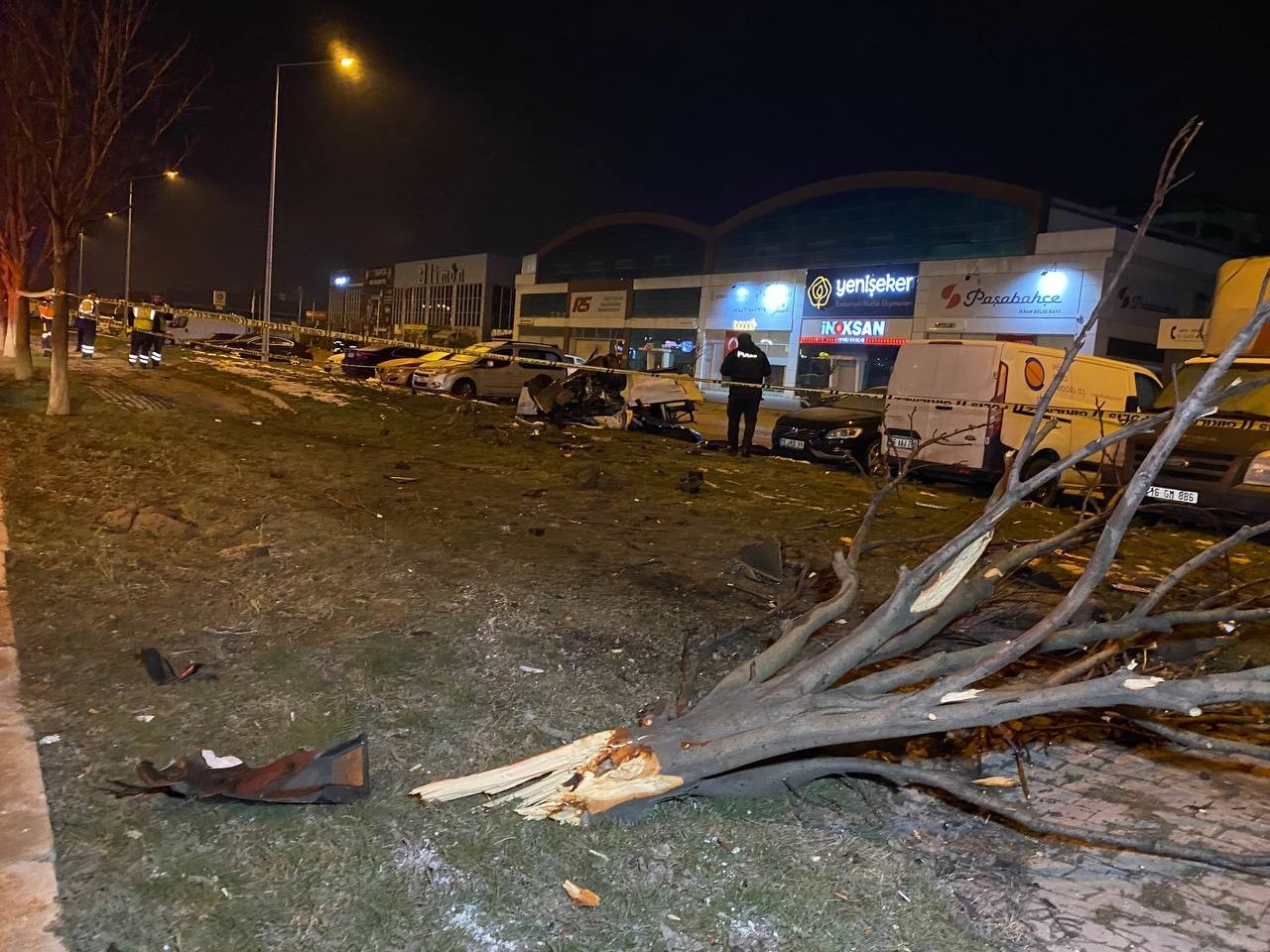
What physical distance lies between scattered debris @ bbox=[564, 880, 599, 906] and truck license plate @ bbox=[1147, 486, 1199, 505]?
314 inches

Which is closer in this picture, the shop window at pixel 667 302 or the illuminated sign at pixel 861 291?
the illuminated sign at pixel 861 291

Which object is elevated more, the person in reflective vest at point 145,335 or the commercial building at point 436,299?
the commercial building at point 436,299

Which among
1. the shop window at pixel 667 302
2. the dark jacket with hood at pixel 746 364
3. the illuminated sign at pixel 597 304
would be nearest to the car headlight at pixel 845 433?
the dark jacket with hood at pixel 746 364

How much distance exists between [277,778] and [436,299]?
74.4 meters

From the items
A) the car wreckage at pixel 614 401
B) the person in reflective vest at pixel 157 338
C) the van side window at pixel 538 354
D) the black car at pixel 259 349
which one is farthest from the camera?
the black car at pixel 259 349

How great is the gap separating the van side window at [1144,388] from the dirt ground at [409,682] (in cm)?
431

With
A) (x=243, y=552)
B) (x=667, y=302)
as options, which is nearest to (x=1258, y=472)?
(x=243, y=552)

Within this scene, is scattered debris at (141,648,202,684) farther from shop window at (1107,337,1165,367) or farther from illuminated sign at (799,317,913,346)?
illuminated sign at (799,317,913,346)

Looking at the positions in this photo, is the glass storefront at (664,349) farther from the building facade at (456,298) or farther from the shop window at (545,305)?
the building facade at (456,298)

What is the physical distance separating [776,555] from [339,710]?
9.62ft

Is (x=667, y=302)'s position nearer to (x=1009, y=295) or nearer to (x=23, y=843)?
(x=1009, y=295)

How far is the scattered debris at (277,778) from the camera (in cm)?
279

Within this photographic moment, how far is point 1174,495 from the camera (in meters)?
8.72

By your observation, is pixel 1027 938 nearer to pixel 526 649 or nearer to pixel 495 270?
pixel 526 649
